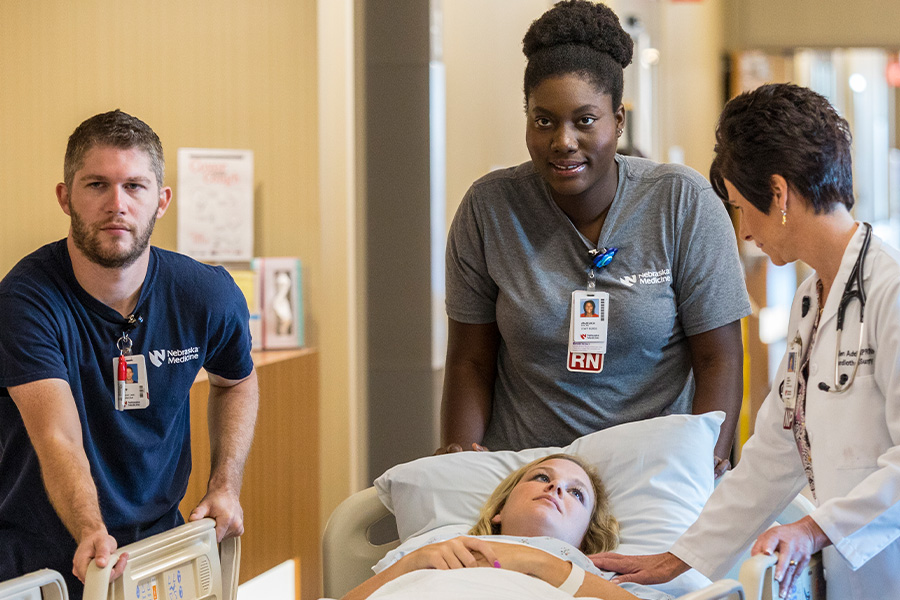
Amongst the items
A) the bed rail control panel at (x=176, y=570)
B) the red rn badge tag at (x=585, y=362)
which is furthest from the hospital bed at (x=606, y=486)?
the bed rail control panel at (x=176, y=570)

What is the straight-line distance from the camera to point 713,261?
2.16 m

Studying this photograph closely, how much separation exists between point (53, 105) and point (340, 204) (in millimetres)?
1179

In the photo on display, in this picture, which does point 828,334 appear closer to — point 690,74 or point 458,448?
point 458,448

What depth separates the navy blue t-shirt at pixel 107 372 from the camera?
2.00 metres

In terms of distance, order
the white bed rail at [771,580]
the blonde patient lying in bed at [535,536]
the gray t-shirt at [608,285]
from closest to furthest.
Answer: the white bed rail at [771,580] < the blonde patient lying in bed at [535,536] < the gray t-shirt at [608,285]

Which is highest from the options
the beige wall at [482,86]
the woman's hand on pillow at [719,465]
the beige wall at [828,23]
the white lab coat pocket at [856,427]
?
the beige wall at [828,23]

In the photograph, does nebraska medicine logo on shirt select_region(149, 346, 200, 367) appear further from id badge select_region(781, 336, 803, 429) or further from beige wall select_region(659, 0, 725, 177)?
beige wall select_region(659, 0, 725, 177)

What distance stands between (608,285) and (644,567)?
1.93 feet

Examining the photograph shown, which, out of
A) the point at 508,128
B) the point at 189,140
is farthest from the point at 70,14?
the point at 508,128

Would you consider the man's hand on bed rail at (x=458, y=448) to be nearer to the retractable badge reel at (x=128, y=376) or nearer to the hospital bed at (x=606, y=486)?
Answer: the hospital bed at (x=606, y=486)

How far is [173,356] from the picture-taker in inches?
86.0

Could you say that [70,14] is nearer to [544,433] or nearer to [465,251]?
[465,251]

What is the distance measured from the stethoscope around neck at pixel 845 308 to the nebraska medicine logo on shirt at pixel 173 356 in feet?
4.31

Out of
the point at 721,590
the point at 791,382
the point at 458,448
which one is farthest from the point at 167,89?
the point at 721,590
